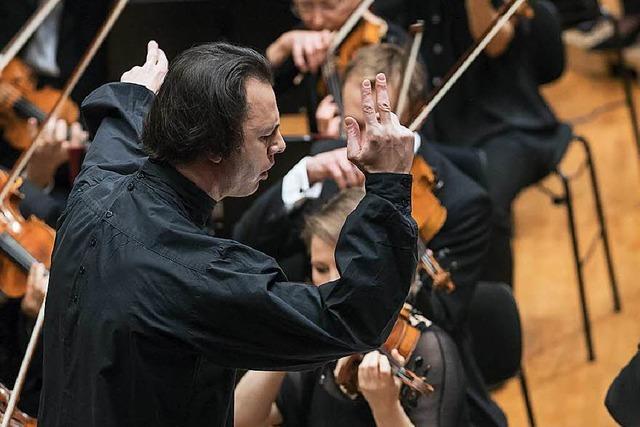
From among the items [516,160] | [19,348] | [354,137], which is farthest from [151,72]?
[516,160]

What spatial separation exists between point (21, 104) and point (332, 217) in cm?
143

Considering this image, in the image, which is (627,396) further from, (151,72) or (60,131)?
(60,131)

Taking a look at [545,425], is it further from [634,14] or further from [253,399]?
[634,14]

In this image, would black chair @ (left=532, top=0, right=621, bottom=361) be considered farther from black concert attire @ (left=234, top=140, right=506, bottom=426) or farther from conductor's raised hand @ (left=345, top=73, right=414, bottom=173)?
conductor's raised hand @ (left=345, top=73, right=414, bottom=173)

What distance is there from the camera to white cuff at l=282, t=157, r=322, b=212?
252 cm

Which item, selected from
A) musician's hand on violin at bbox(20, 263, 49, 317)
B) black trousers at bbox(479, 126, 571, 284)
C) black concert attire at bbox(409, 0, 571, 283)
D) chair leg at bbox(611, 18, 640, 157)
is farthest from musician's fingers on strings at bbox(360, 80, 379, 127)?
chair leg at bbox(611, 18, 640, 157)

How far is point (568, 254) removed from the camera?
385cm

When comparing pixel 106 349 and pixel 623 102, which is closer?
pixel 106 349

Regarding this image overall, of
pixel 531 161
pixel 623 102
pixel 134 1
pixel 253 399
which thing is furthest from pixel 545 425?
pixel 623 102

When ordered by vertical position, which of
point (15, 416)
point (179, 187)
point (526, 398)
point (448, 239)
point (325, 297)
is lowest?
point (526, 398)

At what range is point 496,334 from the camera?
2.55m

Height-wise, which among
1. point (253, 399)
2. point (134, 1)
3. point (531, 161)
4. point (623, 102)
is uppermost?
point (134, 1)

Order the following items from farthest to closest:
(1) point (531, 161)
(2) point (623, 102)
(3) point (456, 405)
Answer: (2) point (623, 102) → (1) point (531, 161) → (3) point (456, 405)

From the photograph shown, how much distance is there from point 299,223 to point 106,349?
1.15 metres
